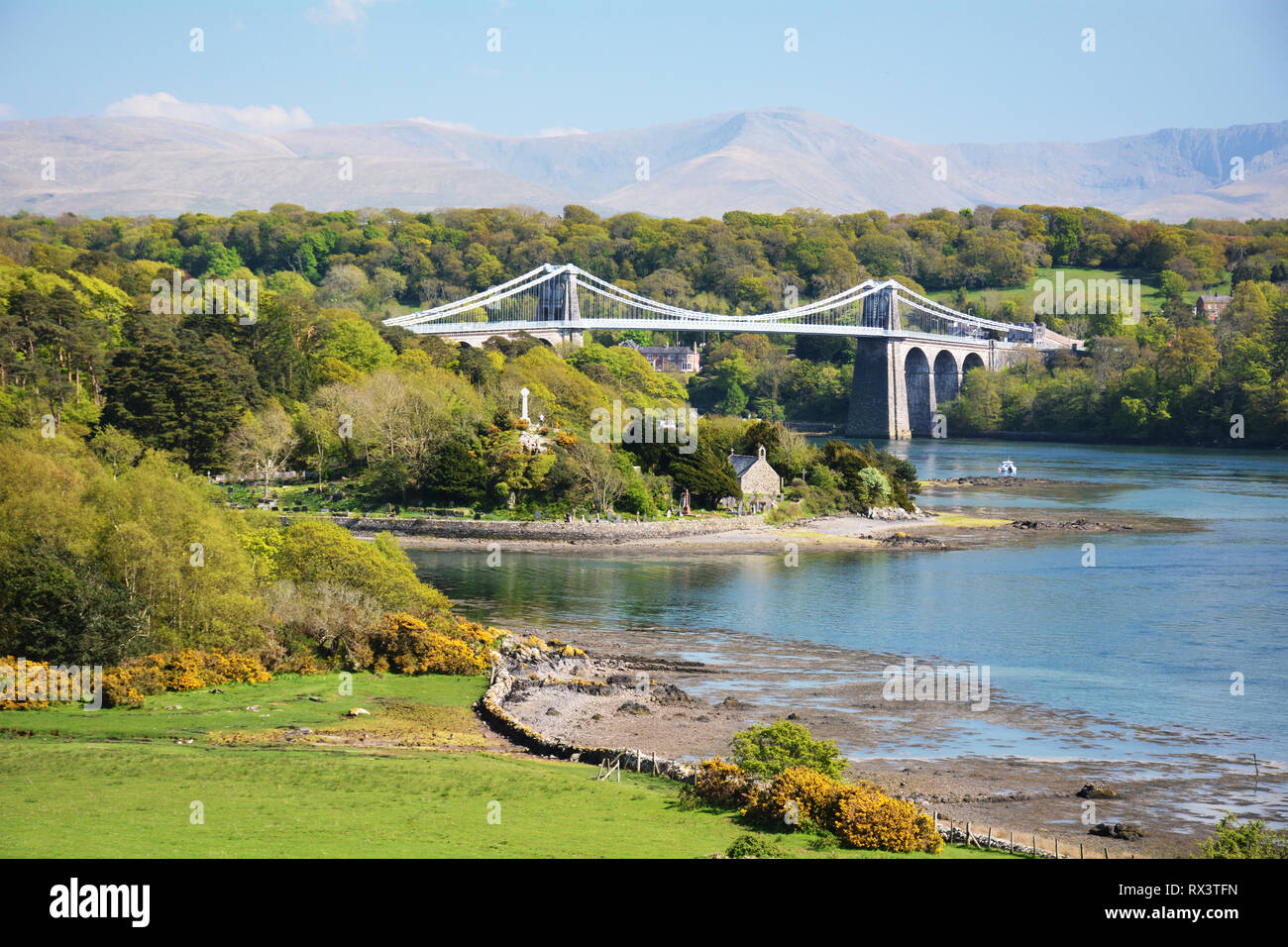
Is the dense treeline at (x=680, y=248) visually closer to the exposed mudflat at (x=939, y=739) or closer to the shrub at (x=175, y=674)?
the shrub at (x=175, y=674)

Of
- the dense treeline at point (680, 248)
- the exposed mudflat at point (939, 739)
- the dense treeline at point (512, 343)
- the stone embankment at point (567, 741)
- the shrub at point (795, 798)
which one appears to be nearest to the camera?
the shrub at point (795, 798)

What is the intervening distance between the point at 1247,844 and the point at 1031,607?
21.6 meters

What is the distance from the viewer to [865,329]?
10825 centimetres

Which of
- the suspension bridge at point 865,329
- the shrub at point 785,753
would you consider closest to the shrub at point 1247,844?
the shrub at point 785,753

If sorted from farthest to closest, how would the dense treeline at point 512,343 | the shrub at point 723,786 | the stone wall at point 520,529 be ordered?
the dense treeline at point 512,343 → the stone wall at point 520,529 → the shrub at point 723,786

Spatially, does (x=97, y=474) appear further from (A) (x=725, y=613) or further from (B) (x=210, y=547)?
(A) (x=725, y=613)

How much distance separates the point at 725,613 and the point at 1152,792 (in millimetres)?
16303

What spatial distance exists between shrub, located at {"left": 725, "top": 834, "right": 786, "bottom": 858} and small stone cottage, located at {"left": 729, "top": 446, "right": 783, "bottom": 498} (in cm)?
3915

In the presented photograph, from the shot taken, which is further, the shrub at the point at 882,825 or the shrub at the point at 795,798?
the shrub at the point at 795,798

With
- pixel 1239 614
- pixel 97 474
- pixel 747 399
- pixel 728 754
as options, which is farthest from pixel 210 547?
pixel 747 399

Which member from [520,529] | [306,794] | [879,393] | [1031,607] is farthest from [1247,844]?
[879,393]

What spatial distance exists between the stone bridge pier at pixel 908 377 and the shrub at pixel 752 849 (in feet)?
310

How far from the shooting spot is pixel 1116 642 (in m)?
29.1

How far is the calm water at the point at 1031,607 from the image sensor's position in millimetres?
23906
